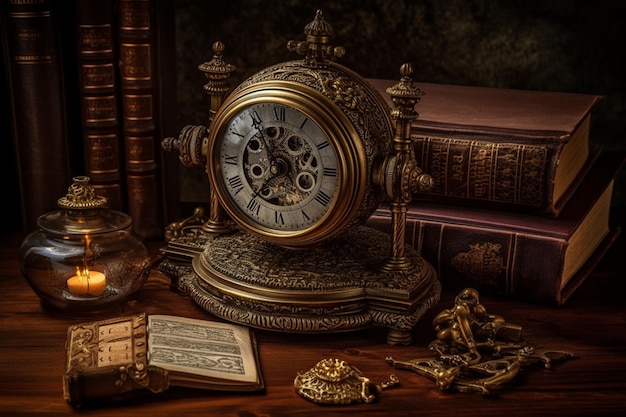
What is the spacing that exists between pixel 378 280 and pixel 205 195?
0.96m

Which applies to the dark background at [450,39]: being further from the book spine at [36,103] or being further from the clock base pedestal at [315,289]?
the clock base pedestal at [315,289]

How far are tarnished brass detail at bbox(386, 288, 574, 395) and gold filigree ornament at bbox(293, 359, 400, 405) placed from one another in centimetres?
8

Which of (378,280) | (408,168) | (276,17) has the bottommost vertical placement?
(378,280)

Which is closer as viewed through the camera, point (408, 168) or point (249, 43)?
point (408, 168)

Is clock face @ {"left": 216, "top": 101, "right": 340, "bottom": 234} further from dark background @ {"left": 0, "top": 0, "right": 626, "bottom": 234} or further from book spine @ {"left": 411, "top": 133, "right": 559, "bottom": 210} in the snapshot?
dark background @ {"left": 0, "top": 0, "right": 626, "bottom": 234}

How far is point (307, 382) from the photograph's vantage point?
1438 millimetres

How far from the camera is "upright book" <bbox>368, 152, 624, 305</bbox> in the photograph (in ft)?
5.75

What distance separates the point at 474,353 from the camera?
153 centimetres

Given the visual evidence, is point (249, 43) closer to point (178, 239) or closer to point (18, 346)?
point (178, 239)

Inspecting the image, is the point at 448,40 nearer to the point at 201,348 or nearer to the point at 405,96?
the point at 405,96

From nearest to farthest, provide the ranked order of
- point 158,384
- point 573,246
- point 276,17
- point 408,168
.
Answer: point 158,384, point 408,168, point 573,246, point 276,17

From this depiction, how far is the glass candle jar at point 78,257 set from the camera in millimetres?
1688

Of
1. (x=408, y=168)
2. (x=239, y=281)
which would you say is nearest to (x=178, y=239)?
(x=239, y=281)

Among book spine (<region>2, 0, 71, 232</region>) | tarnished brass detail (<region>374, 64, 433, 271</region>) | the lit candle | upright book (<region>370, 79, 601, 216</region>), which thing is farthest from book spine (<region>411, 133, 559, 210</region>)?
book spine (<region>2, 0, 71, 232</region>)
